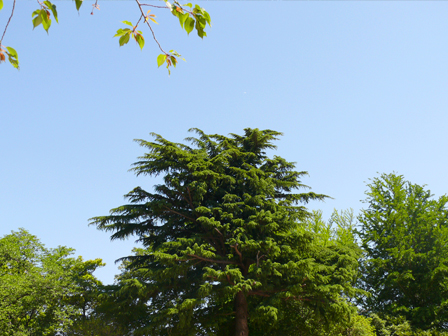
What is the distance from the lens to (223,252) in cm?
1619

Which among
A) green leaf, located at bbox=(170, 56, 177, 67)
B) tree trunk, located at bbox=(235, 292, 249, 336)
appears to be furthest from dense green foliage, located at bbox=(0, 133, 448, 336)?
green leaf, located at bbox=(170, 56, 177, 67)

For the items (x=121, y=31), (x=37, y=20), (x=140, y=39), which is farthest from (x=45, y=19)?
(x=140, y=39)

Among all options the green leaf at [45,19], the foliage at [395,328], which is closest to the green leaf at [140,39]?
the green leaf at [45,19]

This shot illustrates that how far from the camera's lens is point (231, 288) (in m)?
12.5

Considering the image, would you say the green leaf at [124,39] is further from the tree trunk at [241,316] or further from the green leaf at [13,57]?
the tree trunk at [241,316]

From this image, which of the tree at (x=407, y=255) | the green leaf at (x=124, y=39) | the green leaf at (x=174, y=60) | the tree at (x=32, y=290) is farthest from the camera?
the tree at (x=407, y=255)

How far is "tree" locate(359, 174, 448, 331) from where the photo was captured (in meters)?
21.3

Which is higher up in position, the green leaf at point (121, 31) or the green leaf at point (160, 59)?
the green leaf at point (121, 31)

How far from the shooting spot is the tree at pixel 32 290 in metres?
16.3

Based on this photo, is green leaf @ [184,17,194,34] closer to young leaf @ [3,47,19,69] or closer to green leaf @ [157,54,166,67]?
green leaf @ [157,54,166,67]

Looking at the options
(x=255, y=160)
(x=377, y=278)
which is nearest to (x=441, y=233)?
(x=377, y=278)

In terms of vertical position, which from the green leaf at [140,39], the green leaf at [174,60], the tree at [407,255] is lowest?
the green leaf at [174,60]

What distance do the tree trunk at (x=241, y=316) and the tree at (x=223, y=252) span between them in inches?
1.6

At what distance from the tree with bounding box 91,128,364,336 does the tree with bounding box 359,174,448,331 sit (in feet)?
28.8
